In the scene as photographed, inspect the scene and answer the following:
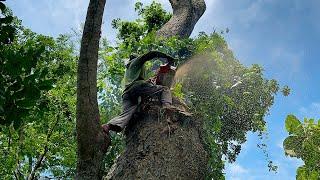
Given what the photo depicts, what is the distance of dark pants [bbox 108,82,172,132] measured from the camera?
6973 mm

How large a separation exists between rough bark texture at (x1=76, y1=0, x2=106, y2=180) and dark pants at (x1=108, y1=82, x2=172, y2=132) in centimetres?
103

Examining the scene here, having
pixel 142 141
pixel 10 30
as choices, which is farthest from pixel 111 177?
pixel 10 30

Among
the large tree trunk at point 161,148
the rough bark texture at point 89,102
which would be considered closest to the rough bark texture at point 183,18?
the large tree trunk at point 161,148

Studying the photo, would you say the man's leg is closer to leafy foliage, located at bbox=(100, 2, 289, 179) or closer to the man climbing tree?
the man climbing tree

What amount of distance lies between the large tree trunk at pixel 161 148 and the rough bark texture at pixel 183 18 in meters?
6.99

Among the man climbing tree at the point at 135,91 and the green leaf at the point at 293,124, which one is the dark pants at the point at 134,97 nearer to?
the man climbing tree at the point at 135,91

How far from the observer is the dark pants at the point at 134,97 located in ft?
22.9

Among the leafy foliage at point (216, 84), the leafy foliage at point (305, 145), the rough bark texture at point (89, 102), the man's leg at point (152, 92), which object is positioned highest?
the leafy foliage at point (216, 84)

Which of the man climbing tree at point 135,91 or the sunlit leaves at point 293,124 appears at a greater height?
the sunlit leaves at point 293,124

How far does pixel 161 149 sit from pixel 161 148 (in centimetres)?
2

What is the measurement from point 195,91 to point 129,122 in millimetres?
4258

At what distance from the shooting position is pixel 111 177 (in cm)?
637

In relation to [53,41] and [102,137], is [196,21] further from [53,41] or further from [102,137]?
[102,137]

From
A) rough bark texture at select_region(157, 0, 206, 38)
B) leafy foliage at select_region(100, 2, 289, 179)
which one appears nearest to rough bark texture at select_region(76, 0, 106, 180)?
leafy foliage at select_region(100, 2, 289, 179)
